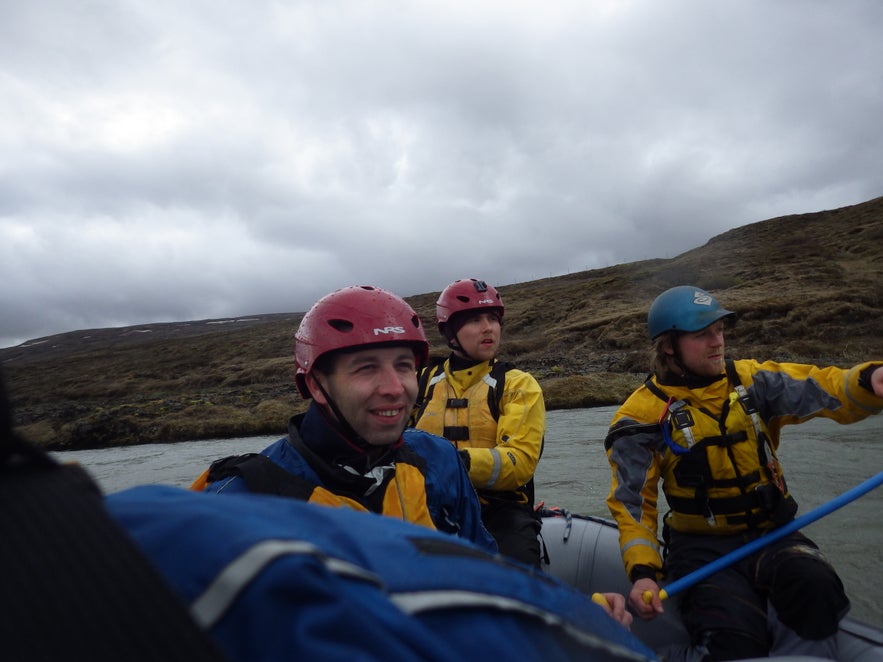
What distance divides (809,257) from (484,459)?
60.3m

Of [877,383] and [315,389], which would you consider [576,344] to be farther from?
[315,389]

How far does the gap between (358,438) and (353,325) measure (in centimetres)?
60

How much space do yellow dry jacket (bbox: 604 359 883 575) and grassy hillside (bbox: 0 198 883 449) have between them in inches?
149

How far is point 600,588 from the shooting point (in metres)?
4.95

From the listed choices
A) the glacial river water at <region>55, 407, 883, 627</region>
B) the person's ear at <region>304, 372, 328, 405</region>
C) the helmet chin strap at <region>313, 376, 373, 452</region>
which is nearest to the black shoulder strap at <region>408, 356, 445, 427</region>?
the person's ear at <region>304, 372, 328, 405</region>

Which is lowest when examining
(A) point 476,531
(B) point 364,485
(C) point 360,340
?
(A) point 476,531

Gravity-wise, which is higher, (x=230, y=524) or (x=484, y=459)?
(x=230, y=524)

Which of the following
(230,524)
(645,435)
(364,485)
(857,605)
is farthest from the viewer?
(857,605)

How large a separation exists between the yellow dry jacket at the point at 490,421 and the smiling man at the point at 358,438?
1.19 metres

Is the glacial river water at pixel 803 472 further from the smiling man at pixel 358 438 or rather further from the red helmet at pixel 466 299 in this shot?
the smiling man at pixel 358 438

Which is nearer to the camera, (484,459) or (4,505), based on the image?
(4,505)

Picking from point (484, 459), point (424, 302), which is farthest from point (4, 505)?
point (424, 302)

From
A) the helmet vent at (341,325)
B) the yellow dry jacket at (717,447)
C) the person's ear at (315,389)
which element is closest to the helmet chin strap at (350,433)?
the person's ear at (315,389)

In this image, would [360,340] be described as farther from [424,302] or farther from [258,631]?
[424,302]
